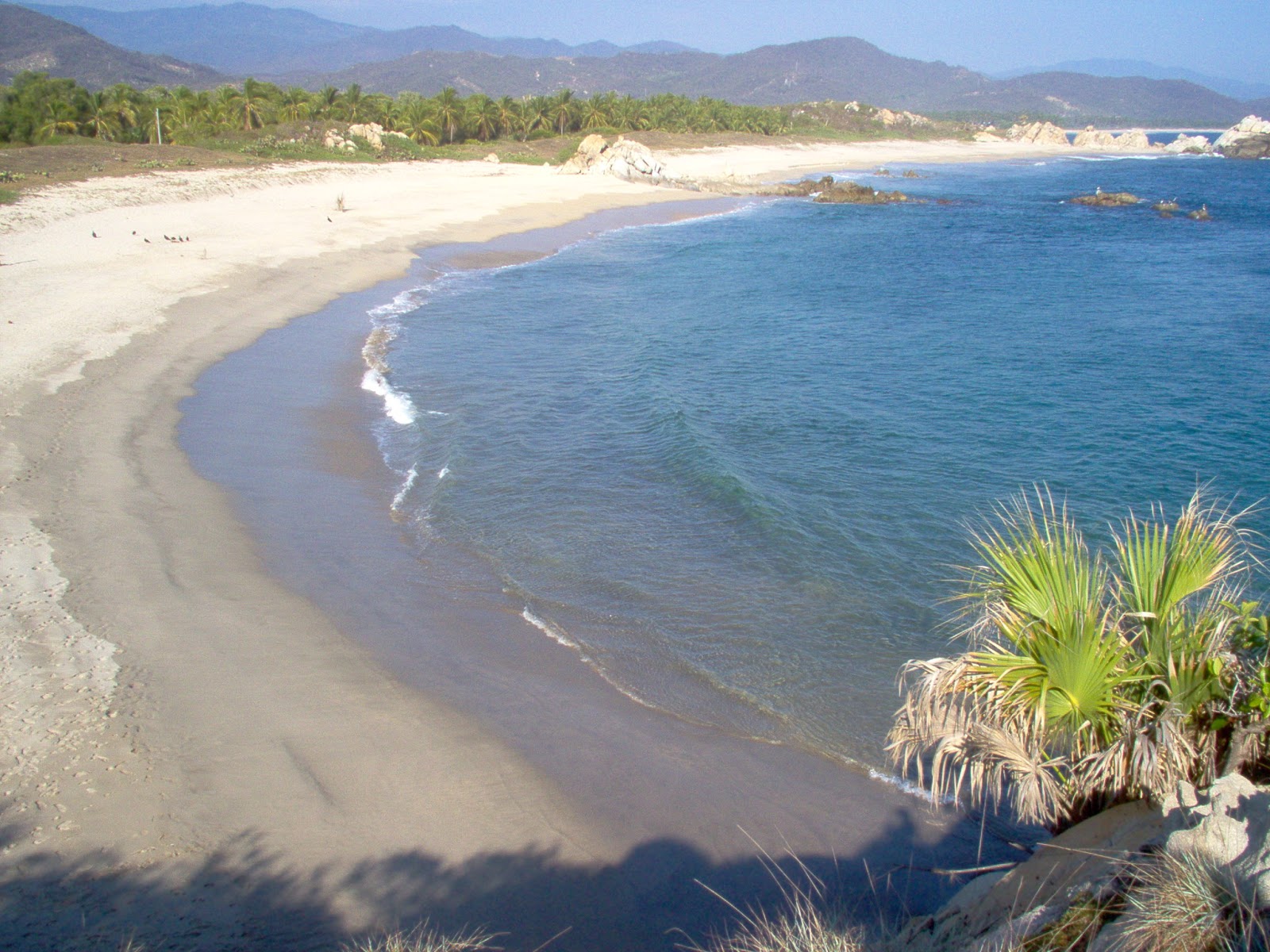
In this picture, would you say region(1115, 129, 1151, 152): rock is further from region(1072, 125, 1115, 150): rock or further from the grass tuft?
the grass tuft

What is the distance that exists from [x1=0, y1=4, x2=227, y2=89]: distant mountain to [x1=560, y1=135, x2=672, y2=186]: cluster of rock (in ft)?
371

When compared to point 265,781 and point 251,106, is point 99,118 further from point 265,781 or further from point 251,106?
point 265,781

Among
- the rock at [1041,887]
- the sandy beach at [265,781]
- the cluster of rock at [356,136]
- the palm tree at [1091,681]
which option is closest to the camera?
the rock at [1041,887]

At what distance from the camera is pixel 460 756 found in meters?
7.27

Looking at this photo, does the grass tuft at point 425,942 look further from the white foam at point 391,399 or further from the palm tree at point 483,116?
the palm tree at point 483,116

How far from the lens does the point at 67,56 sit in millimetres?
145000

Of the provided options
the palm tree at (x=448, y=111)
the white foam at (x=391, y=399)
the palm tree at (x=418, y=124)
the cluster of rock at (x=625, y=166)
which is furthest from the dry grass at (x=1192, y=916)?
the palm tree at (x=448, y=111)

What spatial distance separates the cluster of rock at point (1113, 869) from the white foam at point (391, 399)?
13.5 meters

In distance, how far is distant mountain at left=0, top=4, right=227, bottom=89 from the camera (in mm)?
139875

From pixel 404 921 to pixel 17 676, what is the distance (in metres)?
4.46

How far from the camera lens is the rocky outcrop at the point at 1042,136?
5408 inches

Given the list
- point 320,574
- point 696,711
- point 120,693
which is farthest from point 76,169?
point 696,711

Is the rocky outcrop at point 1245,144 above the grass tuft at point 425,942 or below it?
above

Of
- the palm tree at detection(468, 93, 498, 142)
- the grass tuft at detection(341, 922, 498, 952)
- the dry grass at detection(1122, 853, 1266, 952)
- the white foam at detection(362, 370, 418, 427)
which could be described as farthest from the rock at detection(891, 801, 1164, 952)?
the palm tree at detection(468, 93, 498, 142)
